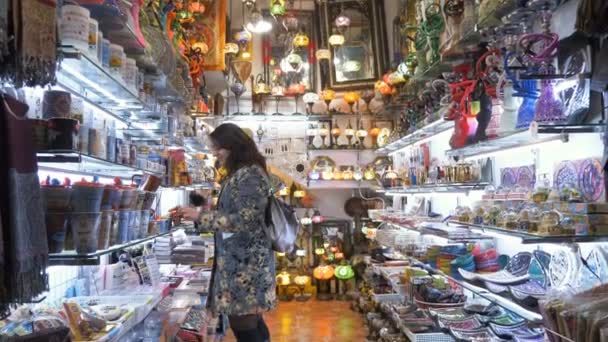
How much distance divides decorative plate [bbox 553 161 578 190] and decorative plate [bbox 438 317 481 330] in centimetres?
101

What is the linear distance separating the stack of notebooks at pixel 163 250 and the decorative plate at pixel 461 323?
77.8 inches

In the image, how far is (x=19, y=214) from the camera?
1271mm

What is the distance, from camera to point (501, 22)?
9.12 ft

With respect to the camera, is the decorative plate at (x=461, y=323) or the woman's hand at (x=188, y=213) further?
the decorative plate at (x=461, y=323)

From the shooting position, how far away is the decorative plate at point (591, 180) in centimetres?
215

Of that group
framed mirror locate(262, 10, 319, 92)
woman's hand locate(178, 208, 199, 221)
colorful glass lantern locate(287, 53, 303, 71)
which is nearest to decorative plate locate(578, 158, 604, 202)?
woman's hand locate(178, 208, 199, 221)

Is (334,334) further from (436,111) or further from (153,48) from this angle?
(153,48)

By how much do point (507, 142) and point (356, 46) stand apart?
4596 mm

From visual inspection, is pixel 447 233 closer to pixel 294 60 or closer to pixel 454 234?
pixel 454 234

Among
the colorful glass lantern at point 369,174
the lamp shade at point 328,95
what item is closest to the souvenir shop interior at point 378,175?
the colorful glass lantern at point 369,174

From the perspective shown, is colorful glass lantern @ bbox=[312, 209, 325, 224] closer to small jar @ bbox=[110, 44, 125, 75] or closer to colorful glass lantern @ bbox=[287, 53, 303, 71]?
colorful glass lantern @ bbox=[287, 53, 303, 71]

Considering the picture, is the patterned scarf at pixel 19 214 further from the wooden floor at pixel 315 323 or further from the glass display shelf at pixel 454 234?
the wooden floor at pixel 315 323

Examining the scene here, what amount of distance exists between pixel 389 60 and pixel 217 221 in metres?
5.16

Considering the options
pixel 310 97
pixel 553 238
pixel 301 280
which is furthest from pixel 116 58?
pixel 301 280
